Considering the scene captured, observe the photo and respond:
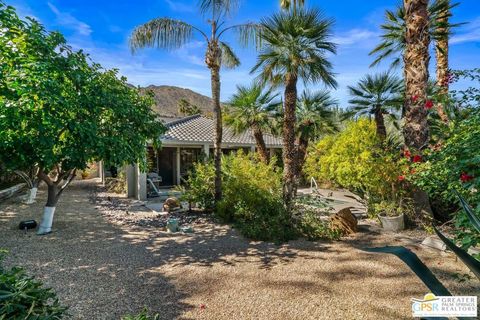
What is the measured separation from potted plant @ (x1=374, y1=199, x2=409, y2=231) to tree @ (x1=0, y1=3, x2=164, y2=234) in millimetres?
7561

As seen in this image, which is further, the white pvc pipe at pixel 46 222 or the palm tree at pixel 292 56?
the palm tree at pixel 292 56

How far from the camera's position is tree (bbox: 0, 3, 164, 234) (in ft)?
19.4

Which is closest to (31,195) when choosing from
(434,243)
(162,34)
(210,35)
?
(162,34)

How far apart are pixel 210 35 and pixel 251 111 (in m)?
6.60

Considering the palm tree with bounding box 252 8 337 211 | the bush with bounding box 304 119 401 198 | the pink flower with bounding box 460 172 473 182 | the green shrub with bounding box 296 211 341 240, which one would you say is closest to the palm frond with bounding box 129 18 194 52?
the palm tree with bounding box 252 8 337 211

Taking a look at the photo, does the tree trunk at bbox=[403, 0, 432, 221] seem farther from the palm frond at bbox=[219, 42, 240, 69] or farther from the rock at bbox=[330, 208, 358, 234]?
the palm frond at bbox=[219, 42, 240, 69]

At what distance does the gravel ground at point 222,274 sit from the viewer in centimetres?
413

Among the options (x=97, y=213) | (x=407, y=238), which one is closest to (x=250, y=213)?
(x=407, y=238)

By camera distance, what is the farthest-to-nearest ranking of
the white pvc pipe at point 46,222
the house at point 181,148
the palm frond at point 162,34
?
the house at point 181,148, the palm frond at point 162,34, the white pvc pipe at point 46,222

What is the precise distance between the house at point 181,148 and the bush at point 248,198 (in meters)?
4.90

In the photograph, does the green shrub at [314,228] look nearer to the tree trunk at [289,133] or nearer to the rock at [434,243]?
the tree trunk at [289,133]

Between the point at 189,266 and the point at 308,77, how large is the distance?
23.3ft

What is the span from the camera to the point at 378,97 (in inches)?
566

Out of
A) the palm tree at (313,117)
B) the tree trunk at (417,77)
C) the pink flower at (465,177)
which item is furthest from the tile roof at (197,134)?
the pink flower at (465,177)
